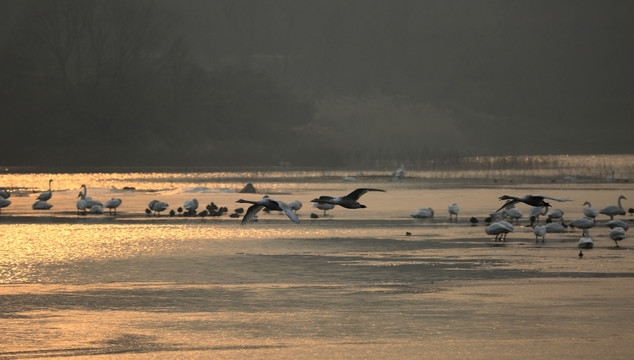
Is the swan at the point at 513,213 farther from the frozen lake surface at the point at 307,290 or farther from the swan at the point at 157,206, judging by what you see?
the swan at the point at 157,206

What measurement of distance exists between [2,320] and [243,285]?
510 cm

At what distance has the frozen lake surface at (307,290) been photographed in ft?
49.4

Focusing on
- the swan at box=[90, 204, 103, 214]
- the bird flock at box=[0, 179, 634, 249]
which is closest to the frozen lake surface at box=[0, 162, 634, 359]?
the bird flock at box=[0, 179, 634, 249]

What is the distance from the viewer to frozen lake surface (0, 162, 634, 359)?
1505 centimetres

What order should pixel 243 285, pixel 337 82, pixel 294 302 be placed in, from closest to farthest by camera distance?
pixel 294 302, pixel 243 285, pixel 337 82

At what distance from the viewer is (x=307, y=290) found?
19516 millimetres

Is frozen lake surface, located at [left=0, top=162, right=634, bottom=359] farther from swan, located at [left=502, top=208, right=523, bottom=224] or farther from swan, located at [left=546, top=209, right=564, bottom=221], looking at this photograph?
swan, located at [left=502, top=208, right=523, bottom=224]

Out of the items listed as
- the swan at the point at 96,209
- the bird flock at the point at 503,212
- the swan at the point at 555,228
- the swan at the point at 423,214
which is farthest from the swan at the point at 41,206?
the swan at the point at 555,228

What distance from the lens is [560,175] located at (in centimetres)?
7012

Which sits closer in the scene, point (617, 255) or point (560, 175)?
point (617, 255)

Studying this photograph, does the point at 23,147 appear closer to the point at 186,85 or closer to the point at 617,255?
the point at 186,85

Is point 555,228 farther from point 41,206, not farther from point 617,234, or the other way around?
point 41,206

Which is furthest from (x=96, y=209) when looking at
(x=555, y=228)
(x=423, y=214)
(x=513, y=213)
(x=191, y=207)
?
(x=555, y=228)

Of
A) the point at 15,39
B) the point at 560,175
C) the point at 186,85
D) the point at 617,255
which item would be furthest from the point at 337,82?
the point at 617,255
